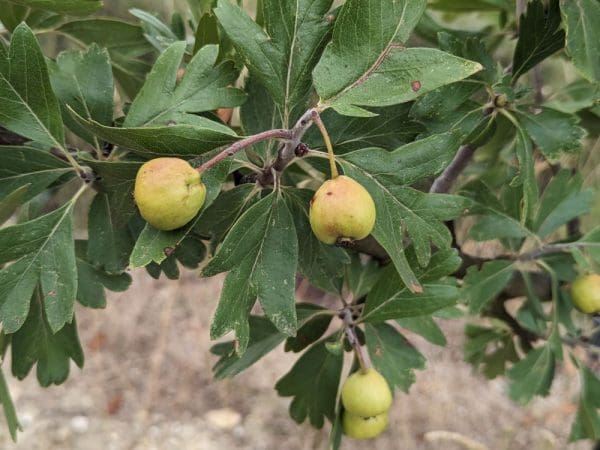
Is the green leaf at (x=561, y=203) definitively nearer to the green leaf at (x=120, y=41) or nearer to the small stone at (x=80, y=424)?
the green leaf at (x=120, y=41)

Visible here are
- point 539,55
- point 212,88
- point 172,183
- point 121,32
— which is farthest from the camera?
point 121,32

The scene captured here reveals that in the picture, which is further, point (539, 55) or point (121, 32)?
point (121, 32)

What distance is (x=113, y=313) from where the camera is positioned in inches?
148

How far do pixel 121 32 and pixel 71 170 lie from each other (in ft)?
1.06

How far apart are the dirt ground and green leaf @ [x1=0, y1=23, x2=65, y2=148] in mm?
2436

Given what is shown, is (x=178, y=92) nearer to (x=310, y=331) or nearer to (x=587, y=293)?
(x=310, y=331)

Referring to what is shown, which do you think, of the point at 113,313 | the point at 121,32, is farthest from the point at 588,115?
the point at 113,313

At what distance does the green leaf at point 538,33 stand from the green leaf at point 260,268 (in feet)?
1.49

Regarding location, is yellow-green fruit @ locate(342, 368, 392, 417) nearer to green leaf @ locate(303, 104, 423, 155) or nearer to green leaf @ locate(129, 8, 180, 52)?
green leaf @ locate(303, 104, 423, 155)

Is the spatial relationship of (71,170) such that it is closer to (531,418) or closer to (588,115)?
(588,115)

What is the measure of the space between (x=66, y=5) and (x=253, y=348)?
0.55 meters

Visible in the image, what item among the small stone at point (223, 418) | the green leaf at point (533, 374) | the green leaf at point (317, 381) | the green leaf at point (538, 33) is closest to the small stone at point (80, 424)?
the small stone at point (223, 418)

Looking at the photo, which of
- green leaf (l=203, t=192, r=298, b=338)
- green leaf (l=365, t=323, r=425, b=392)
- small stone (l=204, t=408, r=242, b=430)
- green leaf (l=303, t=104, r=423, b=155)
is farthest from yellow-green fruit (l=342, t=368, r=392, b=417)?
small stone (l=204, t=408, r=242, b=430)

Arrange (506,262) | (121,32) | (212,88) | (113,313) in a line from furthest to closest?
(113,313) < (506,262) < (121,32) < (212,88)
